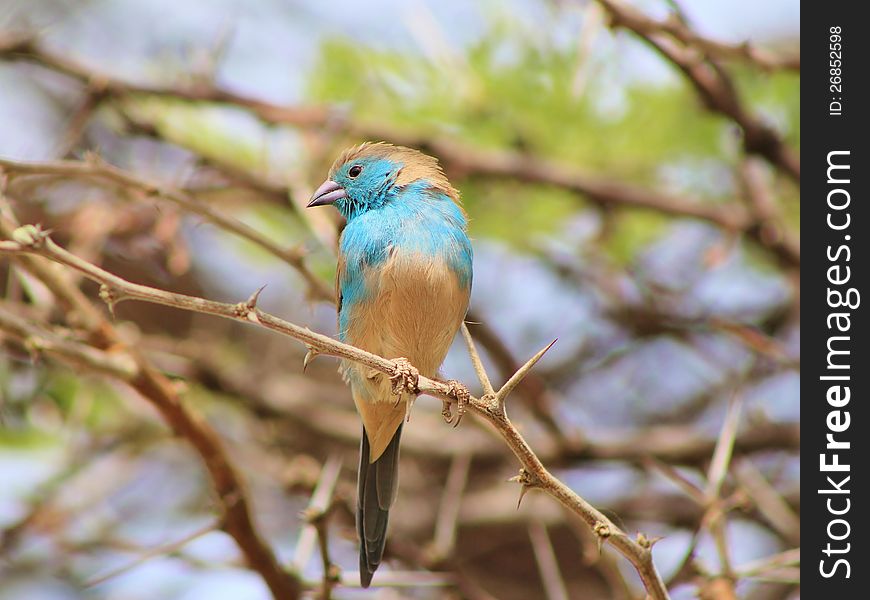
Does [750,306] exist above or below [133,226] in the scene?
above

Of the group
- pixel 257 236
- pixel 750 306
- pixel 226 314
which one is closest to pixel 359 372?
pixel 257 236

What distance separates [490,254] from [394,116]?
0.88 meters

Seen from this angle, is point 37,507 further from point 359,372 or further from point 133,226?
point 359,372

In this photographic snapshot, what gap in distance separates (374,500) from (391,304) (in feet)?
2.18

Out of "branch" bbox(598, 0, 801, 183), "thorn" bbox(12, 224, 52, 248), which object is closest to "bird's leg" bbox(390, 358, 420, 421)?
"thorn" bbox(12, 224, 52, 248)

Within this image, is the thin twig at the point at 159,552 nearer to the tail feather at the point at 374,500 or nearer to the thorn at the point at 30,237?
the tail feather at the point at 374,500

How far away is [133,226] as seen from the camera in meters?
4.90

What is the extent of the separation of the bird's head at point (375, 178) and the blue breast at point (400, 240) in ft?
0.30

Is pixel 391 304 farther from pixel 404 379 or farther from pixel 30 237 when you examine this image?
pixel 30 237

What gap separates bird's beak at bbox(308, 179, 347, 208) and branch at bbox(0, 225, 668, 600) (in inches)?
66.7

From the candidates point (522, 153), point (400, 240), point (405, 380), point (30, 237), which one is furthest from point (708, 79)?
point (30, 237)

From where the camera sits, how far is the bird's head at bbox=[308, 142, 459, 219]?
3.87m

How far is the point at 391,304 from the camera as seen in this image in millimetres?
3418
